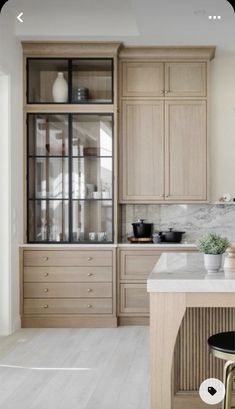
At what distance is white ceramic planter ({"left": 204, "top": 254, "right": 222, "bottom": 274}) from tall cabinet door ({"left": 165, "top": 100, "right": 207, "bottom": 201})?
2788 mm

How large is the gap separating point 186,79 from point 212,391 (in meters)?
3.67

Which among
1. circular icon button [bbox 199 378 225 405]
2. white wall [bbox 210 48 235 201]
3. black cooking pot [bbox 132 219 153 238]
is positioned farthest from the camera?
white wall [bbox 210 48 235 201]

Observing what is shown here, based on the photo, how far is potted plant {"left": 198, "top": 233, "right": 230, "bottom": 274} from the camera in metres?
2.74

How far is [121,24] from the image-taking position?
5102mm

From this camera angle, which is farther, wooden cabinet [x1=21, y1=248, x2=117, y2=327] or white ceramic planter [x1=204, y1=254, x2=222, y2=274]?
wooden cabinet [x1=21, y1=248, x2=117, y2=327]

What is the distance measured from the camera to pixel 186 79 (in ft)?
18.1

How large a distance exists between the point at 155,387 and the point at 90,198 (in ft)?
10.1

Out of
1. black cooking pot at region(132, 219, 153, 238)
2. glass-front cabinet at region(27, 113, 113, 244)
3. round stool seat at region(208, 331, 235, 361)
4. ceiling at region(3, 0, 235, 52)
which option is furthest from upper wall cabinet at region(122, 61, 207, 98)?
round stool seat at region(208, 331, 235, 361)

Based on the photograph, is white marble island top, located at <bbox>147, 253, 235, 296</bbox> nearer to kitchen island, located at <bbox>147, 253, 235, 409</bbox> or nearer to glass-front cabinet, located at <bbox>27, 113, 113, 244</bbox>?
kitchen island, located at <bbox>147, 253, 235, 409</bbox>

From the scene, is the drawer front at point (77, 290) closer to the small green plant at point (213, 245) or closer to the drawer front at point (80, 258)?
the drawer front at point (80, 258)

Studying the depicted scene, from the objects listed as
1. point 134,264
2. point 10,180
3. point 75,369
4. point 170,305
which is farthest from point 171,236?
point 170,305

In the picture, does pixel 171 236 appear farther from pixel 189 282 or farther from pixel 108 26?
pixel 189 282

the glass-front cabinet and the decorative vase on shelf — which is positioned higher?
the decorative vase on shelf

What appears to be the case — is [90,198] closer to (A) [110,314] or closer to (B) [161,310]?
(A) [110,314]
